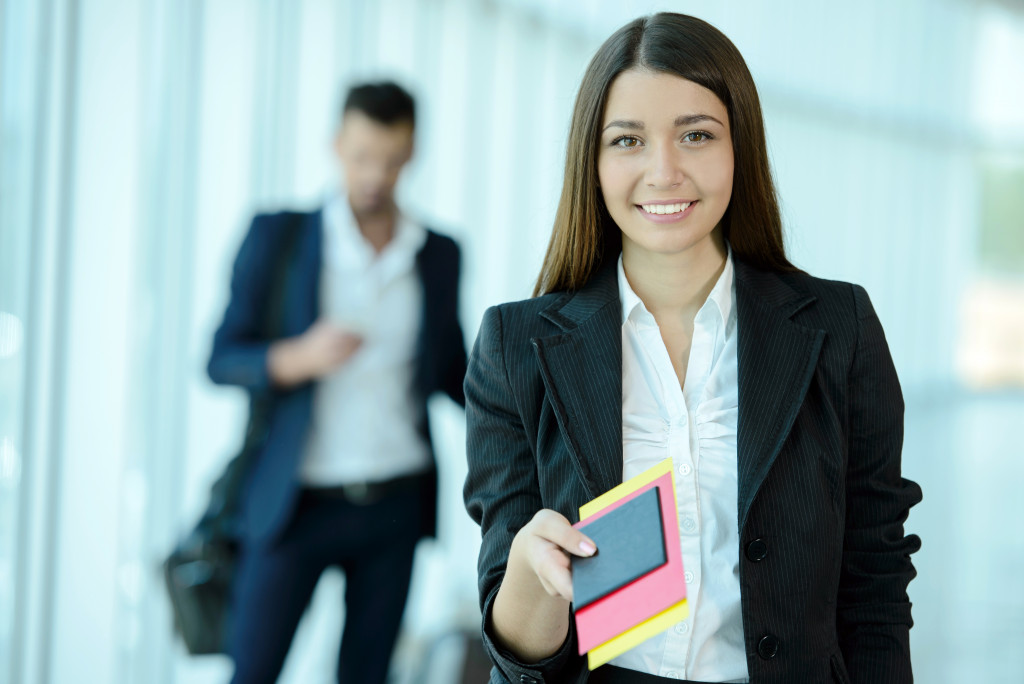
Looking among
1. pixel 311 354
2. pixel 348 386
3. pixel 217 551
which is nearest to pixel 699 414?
pixel 311 354

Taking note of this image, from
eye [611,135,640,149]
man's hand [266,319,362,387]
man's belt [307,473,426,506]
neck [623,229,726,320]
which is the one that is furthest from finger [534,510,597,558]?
man's belt [307,473,426,506]

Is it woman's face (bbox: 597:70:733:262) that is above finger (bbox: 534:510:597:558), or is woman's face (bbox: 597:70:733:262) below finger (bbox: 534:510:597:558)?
above

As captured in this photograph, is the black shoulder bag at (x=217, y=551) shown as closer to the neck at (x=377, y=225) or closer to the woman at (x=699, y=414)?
the neck at (x=377, y=225)

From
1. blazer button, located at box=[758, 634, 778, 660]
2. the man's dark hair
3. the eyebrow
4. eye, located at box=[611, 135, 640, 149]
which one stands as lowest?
blazer button, located at box=[758, 634, 778, 660]

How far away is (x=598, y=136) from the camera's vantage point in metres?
1.39

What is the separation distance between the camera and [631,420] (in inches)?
52.7

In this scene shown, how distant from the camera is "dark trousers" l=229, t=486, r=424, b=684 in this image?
8.57ft

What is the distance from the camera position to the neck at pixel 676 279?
143 centimetres

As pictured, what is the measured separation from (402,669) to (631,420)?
2770 mm

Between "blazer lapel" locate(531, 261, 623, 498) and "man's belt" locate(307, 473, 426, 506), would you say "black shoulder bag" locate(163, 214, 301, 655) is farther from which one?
"blazer lapel" locate(531, 261, 623, 498)

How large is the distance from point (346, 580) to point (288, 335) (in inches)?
28.9

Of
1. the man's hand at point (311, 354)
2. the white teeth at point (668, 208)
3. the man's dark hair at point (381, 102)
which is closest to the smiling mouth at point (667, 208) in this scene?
the white teeth at point (668, 208)

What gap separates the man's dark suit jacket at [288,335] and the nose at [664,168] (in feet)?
5.01

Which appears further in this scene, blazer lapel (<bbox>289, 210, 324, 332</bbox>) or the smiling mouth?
blazer lapel (<bbox>289, 210, 324, 332</bbox>)
